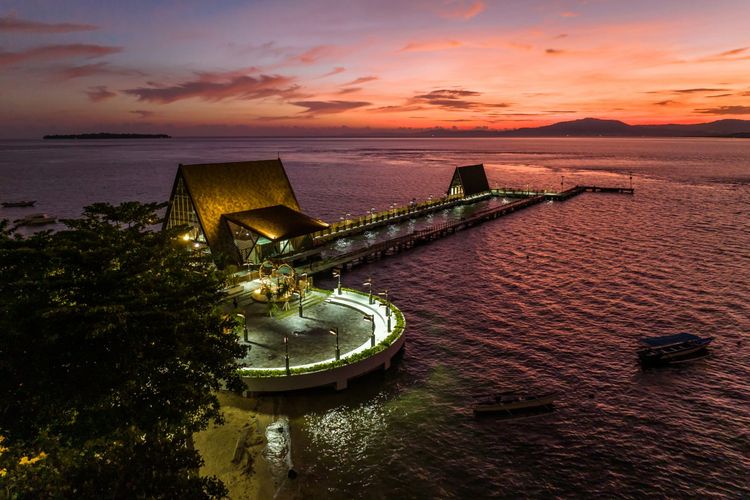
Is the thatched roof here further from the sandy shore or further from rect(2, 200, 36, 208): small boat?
rect(2, 200, 36, 208): small boat

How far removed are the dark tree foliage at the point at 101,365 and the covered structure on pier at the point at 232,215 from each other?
96.9 feet

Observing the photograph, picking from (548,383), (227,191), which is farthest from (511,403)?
(227,191)

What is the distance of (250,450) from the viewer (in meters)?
28.4

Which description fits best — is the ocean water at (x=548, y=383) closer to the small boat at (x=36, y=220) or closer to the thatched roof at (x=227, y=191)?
the thatched roof at (x=227, y=191)

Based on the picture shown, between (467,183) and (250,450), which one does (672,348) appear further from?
(467,183)

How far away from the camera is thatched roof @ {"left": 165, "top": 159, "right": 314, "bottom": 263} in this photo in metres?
54.2

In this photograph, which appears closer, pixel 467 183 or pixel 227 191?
pixel 227 191

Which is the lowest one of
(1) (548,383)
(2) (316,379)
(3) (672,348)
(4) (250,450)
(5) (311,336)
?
(1) (548,383)

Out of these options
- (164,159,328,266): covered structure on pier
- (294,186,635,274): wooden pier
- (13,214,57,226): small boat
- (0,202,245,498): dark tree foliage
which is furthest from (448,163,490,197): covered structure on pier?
(0,202,245,498): dark tree foliage

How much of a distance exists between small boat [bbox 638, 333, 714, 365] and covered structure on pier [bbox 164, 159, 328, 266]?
A: 3644cm

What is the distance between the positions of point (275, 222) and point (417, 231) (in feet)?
109

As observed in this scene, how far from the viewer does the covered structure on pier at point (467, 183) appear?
125 meters

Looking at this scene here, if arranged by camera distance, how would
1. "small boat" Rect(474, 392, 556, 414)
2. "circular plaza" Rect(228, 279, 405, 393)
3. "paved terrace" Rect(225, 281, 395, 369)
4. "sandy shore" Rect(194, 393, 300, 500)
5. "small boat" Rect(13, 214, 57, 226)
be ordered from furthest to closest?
"small boat" Rect(13, 214, 57, 226) < "paved terrace" Rect(225, 281, 395, 369) < "small boat" Rect(474, 392, 556, 414) < "circular plaza" Rect(228, 279, 405, 393) < "sandy shore" Rect(194, 393, 300, 500)

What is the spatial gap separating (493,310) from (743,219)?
79628 millimetres
